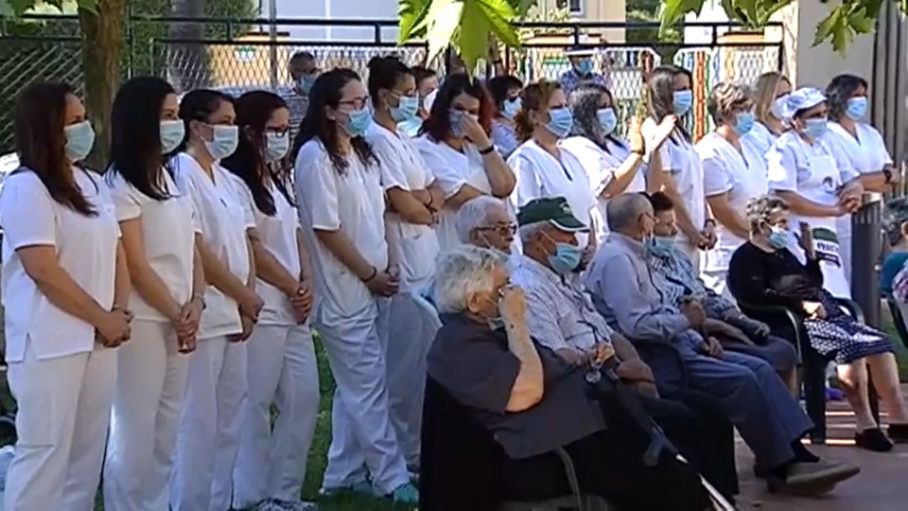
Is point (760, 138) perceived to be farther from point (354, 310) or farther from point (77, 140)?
point (77, 140)

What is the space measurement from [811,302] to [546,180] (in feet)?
5.02

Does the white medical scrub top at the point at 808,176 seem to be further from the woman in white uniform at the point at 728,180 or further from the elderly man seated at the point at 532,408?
the elderly man seated at the point at 532,408

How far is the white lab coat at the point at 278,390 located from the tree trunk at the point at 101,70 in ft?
3.39

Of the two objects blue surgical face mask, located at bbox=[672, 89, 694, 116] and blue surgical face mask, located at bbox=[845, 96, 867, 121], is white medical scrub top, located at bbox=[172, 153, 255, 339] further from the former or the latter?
blue surgical face mask, located at bbox=[845, 96, 867, 121]

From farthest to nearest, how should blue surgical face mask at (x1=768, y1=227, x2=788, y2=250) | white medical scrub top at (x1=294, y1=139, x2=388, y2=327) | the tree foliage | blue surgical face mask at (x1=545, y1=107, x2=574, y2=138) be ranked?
blue surgical face mask at (x1=768, y1=227, x2=788, y2=250)
blue surgical face mask at (x1=545, y1=107, x2=574, y2=138)
white medical scrub top at (x1=294, y1=139, x2=388, y2=327)
the tree foliage

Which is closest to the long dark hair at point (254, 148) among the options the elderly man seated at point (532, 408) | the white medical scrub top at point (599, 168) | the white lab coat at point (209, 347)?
the white lab coat at point (209, 347)

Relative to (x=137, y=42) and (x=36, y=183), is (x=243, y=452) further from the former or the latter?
(x=137, y=42)

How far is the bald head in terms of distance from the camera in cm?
693

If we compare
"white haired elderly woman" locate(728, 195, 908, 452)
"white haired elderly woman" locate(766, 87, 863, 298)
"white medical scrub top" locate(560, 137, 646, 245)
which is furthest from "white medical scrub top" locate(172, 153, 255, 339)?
"white haired elderly woman" locate(766, 87, 863, 298)

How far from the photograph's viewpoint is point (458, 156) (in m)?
7.48

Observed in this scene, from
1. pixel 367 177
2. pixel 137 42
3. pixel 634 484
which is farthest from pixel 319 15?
pixel 634 484

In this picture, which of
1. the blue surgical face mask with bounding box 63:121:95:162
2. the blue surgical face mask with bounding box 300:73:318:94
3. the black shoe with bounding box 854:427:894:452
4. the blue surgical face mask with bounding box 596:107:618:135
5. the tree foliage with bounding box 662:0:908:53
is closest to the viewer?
the tree foliage with bounding box 662:0:908:53

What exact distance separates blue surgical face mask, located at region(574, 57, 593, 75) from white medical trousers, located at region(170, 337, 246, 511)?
500 centimetres

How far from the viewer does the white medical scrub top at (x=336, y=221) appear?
22.1 ft
